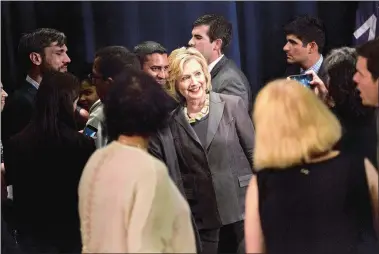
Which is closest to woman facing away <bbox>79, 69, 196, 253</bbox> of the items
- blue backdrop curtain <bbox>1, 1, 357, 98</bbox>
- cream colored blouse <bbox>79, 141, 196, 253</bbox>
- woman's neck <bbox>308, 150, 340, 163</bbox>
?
cream colored blouse <bbox>79, 141, 196, 253</bbox>

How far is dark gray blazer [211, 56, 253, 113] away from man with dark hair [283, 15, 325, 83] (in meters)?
0.20

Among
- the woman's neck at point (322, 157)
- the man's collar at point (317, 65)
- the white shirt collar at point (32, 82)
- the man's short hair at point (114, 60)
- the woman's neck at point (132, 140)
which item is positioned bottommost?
the woman's neck at point (322, 157)

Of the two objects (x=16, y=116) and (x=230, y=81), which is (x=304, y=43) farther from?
(x=16, y=116)

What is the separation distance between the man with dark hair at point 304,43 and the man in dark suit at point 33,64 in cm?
95

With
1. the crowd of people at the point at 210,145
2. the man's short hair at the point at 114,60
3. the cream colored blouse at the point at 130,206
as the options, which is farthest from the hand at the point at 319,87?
the cream colored blouse at the point at 130,206

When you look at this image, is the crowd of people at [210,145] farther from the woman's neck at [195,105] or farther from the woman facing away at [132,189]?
the woman facing away at [132,189]

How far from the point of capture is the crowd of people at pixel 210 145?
7.88ft

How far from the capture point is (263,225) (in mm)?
2412

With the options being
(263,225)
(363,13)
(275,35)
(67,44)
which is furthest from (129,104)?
(363,13)

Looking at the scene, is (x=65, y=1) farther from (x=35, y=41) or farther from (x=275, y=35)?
(x=275, y=35)

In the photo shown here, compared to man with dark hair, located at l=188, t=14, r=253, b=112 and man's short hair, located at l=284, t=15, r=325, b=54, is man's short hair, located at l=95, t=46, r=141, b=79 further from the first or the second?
man's short hair, located at l=284, t=15, r=325, b=54

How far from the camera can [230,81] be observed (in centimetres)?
302

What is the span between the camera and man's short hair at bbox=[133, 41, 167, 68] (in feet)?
9.61

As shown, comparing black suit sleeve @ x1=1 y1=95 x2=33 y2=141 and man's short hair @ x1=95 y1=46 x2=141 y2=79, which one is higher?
man's short hair @ x1=95 y1=46 x2=141 y2=79
